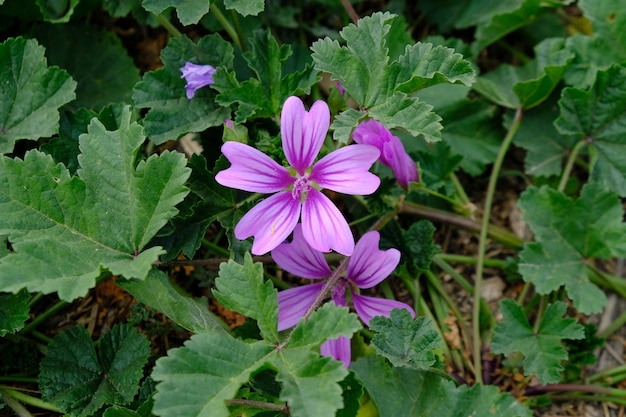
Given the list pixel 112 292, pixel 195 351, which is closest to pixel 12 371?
pixel 112 292

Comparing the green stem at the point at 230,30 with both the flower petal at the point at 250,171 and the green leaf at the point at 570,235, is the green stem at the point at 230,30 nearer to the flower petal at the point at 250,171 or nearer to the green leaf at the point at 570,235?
the flower petal at the point at 250,171

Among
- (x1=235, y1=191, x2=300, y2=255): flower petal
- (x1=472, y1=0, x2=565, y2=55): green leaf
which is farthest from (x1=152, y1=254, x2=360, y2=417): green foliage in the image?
(x1=472, y1=0, x2=565, y2=55): green leaf

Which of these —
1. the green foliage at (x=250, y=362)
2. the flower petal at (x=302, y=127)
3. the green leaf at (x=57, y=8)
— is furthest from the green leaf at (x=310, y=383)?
the green leaf at (x=57, y=8)

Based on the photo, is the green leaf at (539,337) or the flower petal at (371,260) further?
the green leaf at (539,337)

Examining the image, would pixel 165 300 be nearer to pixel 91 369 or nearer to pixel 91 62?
pixel 91 369

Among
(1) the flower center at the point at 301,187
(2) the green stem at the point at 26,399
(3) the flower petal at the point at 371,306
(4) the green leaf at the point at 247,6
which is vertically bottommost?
(2) the green stem at the point at 26,399

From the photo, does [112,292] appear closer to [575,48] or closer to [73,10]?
[73,10]
